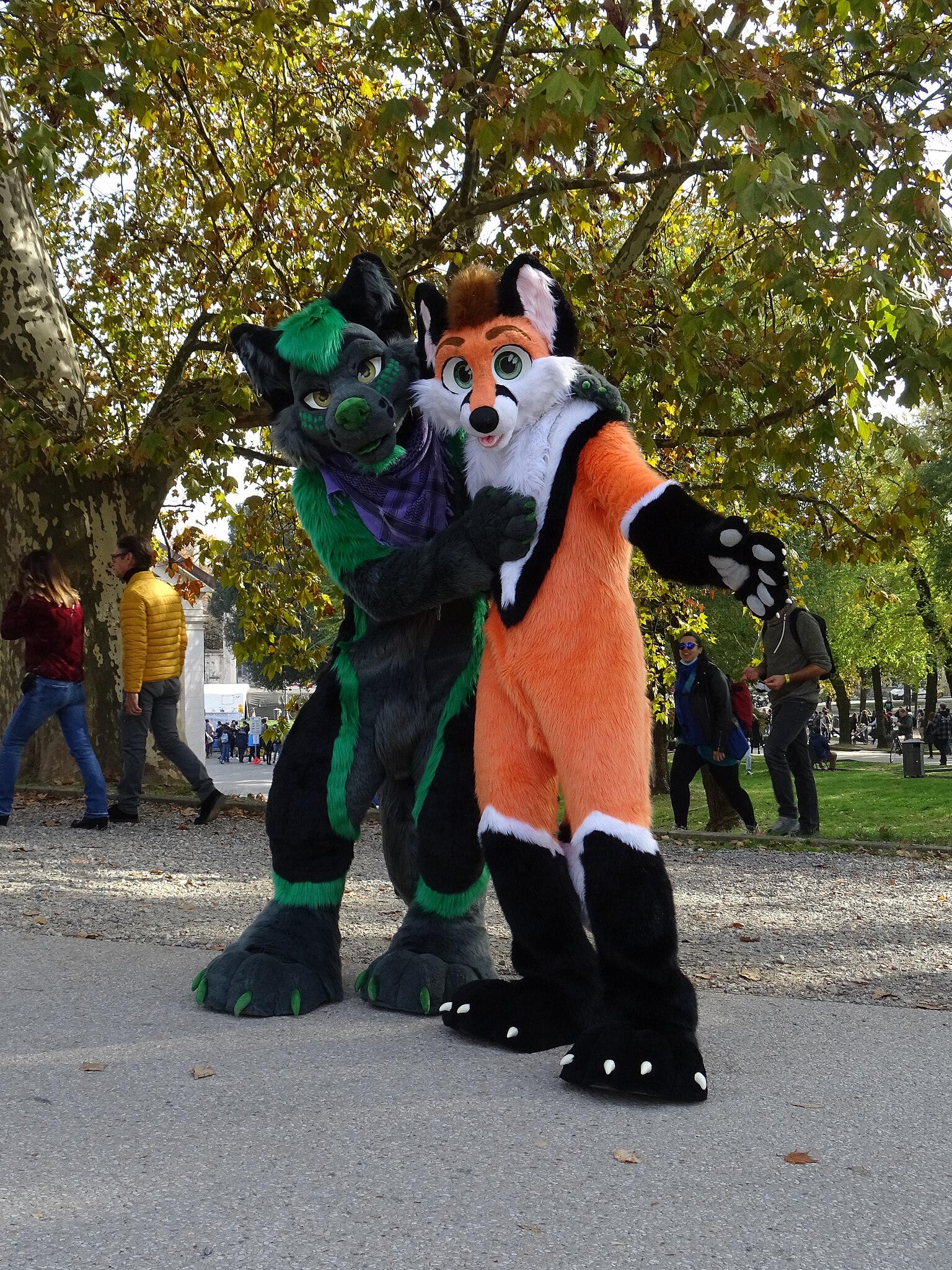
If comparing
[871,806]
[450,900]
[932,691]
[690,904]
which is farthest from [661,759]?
[932,691]

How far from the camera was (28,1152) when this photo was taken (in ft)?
7.97

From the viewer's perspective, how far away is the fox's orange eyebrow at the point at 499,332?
3.60m

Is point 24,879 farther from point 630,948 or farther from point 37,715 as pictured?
point 630,948

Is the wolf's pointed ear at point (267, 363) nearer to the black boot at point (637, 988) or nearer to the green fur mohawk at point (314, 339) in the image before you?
the green fur mohawk at point (314, 339)

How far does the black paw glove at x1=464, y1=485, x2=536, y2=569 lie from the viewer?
343 cm

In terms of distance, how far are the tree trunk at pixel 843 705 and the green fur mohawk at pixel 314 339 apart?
32271mm

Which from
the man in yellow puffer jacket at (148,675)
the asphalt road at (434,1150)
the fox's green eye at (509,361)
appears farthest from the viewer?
the man in yellow puffer jacket at (148,675)

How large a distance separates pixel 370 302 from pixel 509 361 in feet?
2.48

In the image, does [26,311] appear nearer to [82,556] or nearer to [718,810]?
[82,556]

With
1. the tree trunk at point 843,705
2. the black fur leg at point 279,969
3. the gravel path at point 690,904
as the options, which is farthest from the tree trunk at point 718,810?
the tree trunk at point 843,705

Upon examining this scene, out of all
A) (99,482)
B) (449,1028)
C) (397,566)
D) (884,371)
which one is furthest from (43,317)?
(449,1028)

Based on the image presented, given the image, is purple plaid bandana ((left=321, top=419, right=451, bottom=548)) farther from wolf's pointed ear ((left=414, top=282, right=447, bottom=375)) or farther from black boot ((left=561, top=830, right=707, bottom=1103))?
black boot ((left=561, top=830, right=707, bottom=1103))

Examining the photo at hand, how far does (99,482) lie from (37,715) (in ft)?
9.91

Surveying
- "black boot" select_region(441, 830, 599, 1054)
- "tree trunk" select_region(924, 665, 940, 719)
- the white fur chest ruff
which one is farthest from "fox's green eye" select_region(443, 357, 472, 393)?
"tree trunk" select_region(924, 665, 940, 719)
